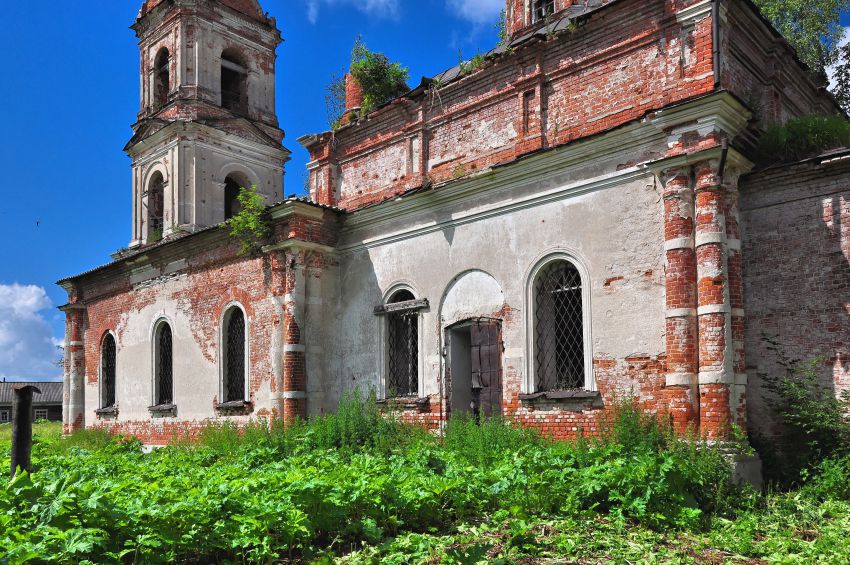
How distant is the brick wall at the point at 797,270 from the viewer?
31.1 feet

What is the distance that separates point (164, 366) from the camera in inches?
701

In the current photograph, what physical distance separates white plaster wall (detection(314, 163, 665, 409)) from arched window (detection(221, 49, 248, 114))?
12.0 metres

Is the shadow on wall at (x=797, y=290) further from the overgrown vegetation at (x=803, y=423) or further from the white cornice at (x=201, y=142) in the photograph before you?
the white cornice at (x=201, y=142)

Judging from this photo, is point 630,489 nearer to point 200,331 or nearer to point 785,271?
point 785,271

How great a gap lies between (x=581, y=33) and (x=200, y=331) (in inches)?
397

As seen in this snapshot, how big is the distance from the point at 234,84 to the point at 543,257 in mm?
16811

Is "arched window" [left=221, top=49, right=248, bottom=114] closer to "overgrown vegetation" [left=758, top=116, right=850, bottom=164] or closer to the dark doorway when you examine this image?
the dark doorway

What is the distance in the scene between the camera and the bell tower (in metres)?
22.4

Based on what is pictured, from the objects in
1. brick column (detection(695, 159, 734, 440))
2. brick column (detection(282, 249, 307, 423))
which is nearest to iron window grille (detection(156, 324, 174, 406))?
brick column (detection(282, 249, 307, 423))

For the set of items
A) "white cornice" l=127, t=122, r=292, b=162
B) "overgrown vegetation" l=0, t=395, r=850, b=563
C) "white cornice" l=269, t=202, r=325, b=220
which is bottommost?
"overgrown vegetation" l=0, t=395, r=850, b=563

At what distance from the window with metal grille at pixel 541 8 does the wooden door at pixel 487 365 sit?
678 cm

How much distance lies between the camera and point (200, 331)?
1627cm

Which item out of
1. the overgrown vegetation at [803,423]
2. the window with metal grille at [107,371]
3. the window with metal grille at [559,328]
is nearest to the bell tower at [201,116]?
the window with metal grille at [107,371]

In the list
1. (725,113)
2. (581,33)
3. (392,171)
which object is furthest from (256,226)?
(725,113)
